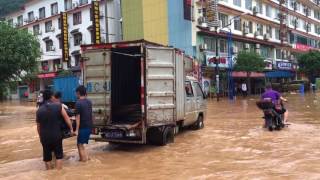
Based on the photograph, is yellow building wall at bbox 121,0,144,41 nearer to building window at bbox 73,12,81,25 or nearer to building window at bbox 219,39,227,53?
building window at bbox 219,39,227,53

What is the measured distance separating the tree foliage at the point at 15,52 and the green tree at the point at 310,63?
40737 mm

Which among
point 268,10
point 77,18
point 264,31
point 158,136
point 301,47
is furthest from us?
point 301,47

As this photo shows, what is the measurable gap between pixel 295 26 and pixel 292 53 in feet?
13.0

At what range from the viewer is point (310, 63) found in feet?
202

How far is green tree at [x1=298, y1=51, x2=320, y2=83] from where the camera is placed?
199 ft

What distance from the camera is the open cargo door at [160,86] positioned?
38.7 ft

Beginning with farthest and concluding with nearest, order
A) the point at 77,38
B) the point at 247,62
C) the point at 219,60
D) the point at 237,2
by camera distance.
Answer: the point at 77,38 < the point at 237,2 < the point at 247,62 < the point at 219,60

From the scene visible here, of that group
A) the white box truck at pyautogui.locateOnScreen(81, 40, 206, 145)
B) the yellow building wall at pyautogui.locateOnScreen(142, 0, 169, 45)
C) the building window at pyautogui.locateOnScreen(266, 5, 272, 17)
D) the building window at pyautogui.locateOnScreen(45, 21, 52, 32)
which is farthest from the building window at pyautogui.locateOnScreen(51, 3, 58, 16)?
the white box truck at pyautogui.locateOnScreen(81, 40, 206, 145)

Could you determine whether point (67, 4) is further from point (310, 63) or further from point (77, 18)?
point (310, 63)

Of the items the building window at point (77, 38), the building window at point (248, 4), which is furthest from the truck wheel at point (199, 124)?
the building window at point (248, 4)

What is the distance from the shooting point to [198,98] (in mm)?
15602

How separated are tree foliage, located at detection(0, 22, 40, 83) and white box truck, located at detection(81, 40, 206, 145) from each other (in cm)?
1736

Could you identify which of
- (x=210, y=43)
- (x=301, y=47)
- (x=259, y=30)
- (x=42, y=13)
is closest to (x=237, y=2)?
(x=259, y=30)

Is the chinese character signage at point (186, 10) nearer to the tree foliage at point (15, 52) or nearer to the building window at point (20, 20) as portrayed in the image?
the tree foliage at point (15, 52)
